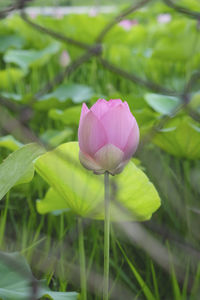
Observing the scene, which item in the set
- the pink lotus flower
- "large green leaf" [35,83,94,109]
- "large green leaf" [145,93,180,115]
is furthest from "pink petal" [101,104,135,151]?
"large green leaf" [35,83,94,109]

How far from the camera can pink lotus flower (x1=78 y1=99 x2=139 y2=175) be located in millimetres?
334

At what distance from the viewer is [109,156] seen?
1.09 ft

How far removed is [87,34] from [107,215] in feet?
3.66

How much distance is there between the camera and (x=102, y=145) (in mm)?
335

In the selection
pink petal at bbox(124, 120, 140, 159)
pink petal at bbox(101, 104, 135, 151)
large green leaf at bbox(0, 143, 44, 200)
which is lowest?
large green leaf at bbox(0, 143, 44, 200)

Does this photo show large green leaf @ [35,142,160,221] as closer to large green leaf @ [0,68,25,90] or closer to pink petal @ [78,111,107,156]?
pink petal @ [78,111,107,156]

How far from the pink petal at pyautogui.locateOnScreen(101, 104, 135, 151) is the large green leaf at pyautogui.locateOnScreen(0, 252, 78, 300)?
133 mm

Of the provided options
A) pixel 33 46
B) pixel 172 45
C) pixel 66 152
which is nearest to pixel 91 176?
pixel 66 152

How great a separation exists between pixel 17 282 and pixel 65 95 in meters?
0.67

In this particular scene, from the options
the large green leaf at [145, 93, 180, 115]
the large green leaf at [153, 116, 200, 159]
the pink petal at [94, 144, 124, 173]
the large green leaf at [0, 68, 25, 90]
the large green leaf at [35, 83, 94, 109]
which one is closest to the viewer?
the pink petal at [94, 144, 124, 173]

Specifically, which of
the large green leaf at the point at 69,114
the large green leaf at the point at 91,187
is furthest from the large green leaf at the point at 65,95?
the large green leaf at the point at 91,187

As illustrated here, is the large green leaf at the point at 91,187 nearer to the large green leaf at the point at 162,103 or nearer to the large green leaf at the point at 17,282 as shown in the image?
the large green leaf at the point at 17,282

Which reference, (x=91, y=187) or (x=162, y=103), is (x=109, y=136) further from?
(x=162, y=103)

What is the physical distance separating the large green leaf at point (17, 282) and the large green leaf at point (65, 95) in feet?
1.76
